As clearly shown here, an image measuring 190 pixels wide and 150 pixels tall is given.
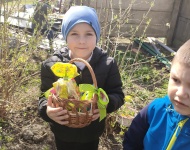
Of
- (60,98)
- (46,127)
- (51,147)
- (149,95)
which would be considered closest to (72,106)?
(60,98)

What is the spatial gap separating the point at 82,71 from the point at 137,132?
53cm

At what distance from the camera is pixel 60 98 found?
140cm

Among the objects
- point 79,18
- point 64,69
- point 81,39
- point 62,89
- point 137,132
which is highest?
point 79,18

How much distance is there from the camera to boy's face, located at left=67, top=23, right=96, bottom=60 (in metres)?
1.60

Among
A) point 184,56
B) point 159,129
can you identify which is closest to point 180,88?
point 184,56

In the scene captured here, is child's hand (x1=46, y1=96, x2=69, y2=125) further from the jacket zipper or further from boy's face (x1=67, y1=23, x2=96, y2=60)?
the jacket zipper

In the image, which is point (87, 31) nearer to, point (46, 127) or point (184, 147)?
point (184, 147)

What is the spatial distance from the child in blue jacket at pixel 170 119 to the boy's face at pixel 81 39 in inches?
20.8

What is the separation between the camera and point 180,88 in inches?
44.7

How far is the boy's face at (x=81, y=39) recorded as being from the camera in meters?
1.60

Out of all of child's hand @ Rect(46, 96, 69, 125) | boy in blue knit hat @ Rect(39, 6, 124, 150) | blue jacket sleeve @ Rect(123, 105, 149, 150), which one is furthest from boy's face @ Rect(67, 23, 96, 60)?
blue jacket sleeve @ Rect(123, 105, 149, 150)

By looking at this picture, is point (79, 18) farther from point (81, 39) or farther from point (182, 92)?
point (182, 92)

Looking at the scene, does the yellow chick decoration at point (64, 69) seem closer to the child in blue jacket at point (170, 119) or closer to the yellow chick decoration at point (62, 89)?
the yellow chick decoration at point (62, 89)

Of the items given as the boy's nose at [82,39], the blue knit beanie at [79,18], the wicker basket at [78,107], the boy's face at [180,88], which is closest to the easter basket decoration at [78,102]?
the wicker basket at [78,107]
